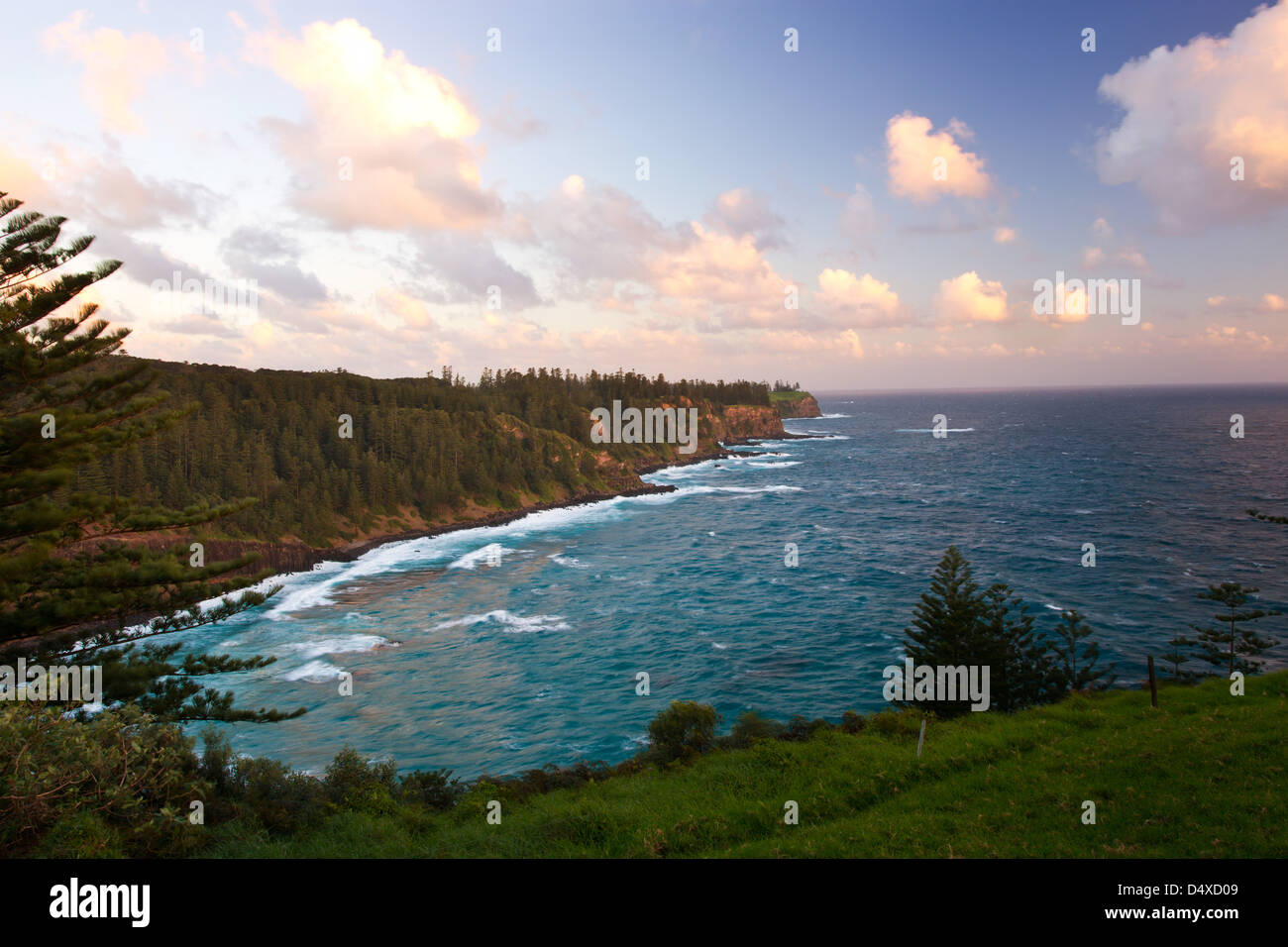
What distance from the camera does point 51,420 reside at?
1323cm

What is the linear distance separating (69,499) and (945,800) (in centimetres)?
2193

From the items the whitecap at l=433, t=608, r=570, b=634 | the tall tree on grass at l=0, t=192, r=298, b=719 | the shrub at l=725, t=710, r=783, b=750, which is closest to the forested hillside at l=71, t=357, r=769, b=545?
the whitecap at l=433, t=608, r=570, b=634

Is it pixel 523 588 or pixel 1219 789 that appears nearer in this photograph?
pixel 1219 789

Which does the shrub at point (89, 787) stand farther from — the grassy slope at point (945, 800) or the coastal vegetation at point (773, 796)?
the grassy slope at point (945, 800)

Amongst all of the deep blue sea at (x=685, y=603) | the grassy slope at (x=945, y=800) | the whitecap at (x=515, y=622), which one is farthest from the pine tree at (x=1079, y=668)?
the whitecap at (x=515, y=622)

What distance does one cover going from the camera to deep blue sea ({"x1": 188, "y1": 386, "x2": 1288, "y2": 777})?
109ft

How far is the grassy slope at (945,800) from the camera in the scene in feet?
38.4

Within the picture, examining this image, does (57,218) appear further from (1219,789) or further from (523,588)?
(523,588)

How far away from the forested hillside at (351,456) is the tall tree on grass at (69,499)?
170 ft

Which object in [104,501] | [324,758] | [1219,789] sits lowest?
[324,758]

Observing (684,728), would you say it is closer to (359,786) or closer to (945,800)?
(945,800)

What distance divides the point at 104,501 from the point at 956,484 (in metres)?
109
